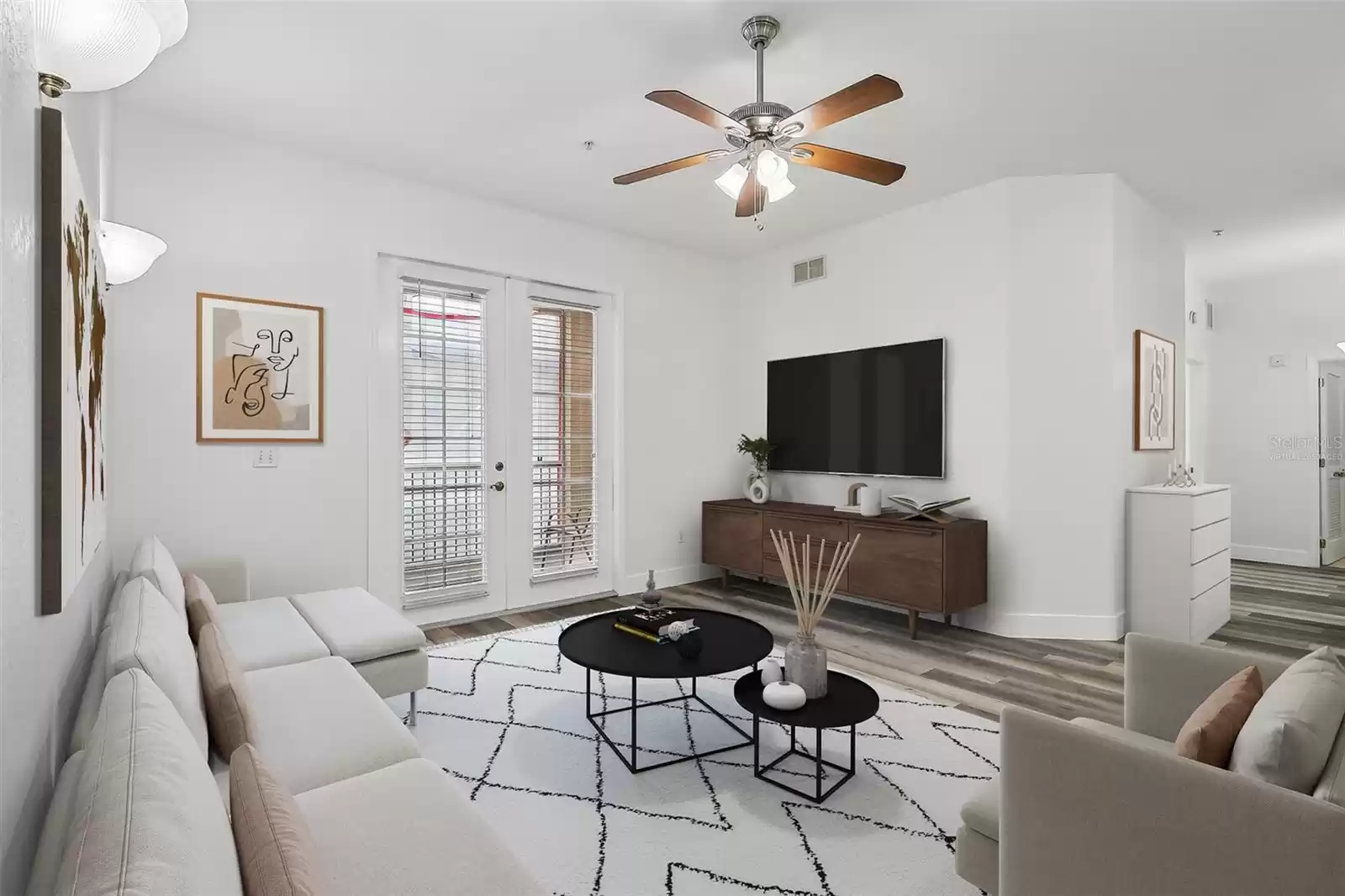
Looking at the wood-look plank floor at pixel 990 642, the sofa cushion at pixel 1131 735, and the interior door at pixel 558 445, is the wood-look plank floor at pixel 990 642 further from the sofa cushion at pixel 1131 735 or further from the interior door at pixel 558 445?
the sofa cushion at pixel 1131 735

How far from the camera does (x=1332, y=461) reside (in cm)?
650

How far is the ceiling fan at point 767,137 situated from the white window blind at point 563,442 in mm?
2102

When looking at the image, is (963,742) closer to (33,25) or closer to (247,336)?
(33,25)

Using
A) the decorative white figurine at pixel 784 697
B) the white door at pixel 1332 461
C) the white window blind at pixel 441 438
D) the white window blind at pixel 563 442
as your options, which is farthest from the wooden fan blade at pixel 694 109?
the white door at pixel 1332 461

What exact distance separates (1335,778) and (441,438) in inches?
163

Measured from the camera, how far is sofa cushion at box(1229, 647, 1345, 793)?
1.23 meters

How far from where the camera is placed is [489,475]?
457 cm

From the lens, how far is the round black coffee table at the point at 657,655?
2436 millimetres

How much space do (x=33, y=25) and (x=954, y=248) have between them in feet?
14.6

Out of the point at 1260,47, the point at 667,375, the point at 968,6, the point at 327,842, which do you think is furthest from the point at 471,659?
the point at 1260,47

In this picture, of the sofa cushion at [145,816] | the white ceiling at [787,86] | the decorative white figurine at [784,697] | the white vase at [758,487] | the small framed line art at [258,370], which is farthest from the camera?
the white vase at [758,487]

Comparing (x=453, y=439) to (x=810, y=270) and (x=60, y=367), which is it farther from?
(x=60, y=367)

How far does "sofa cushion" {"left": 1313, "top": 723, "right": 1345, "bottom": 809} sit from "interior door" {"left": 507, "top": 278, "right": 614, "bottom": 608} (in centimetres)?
410

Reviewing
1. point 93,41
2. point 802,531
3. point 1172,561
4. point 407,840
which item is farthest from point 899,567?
point 93,41
